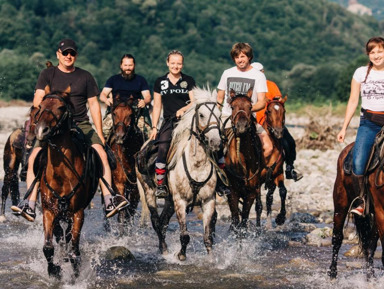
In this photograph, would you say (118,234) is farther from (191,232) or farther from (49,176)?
(49,176)

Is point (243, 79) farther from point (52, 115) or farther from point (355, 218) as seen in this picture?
point (52, 115)

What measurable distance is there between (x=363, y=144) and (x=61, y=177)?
380 centimetres

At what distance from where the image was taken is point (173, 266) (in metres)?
10.0

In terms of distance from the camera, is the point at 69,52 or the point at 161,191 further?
the point at 161,191

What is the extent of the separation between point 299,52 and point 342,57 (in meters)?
7.39

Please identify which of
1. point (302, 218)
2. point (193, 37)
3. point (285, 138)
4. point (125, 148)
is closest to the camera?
point (125, 148)

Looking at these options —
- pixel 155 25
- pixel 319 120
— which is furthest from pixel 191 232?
pixel 155 25

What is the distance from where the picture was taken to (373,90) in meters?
8.07

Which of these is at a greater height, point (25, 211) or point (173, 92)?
point (173, 92)

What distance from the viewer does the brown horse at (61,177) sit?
7848 millimetres

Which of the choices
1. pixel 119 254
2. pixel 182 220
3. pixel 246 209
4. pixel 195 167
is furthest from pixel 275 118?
pixel 119 254

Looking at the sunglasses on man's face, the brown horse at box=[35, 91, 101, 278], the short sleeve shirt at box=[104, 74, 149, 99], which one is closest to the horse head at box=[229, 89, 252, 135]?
the brown horse at box=[35, 91, 101, 278]

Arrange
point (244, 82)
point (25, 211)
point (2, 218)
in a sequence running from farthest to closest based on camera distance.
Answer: point (2, 218)
point (244, 82)
point (25, 211)

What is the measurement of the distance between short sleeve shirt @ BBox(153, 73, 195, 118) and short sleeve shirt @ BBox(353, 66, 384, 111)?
323cm
